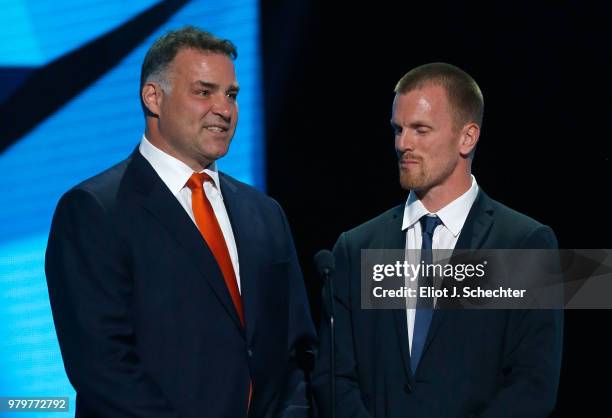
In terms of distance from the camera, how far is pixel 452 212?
3.05 metres

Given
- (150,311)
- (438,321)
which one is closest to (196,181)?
(150,311)

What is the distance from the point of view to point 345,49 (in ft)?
13.3

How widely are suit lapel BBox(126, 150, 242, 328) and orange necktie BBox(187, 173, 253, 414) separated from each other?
4 centimetres

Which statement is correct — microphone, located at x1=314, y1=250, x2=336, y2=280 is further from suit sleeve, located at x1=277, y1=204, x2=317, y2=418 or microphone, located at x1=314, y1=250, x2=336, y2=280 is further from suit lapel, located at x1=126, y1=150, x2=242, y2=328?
suit sleeve, located at x1=277, y1=204, x2=317, y2=418

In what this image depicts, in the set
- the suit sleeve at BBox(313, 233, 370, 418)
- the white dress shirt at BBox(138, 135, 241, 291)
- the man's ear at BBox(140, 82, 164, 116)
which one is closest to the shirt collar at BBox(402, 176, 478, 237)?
the suit sleeve at BBox(313, 233, 370, 418)

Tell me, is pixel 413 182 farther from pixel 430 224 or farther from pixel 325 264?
pixel 325 264

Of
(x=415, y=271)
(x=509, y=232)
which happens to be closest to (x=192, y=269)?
(x=415, y=271)

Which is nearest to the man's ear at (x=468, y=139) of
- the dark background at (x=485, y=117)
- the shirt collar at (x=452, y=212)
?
the shirt collar at (x=452, y=212)

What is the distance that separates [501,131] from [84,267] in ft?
6.55

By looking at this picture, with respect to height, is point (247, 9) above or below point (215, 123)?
above

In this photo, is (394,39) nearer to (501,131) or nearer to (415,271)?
(501,131)

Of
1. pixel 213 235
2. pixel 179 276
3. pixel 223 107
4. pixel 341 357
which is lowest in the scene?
pixel 341 357

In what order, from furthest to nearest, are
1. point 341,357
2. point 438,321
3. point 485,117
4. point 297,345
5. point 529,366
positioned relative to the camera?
point 485,117 < point 297,345 < point 341,357 < point 438,321 < point 529,366

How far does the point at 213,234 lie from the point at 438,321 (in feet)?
2.47
